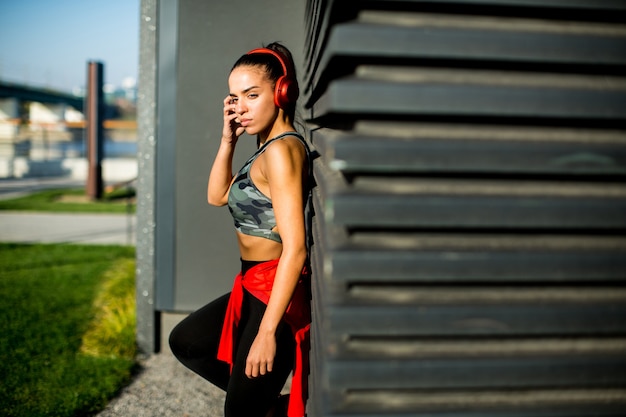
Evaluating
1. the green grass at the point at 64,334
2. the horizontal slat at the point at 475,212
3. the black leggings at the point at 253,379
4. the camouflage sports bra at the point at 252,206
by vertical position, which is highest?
the horizontal slat at the point at 475,212

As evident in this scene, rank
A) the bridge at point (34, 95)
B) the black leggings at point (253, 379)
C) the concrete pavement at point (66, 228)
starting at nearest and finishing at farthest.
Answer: the black leggings at point (253, 379), the concrete pavement at point (66, 228), the bridge at point (34, 95)

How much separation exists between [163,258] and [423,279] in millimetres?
3085

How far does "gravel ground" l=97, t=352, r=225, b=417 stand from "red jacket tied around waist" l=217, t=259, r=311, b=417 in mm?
1287

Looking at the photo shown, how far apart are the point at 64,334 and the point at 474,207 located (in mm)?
4332

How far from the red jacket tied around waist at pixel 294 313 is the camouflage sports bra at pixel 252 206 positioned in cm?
14

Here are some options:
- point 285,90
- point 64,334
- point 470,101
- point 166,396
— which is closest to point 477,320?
point 470,101

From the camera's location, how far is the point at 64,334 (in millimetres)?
4859

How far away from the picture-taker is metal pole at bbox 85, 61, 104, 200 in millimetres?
14398

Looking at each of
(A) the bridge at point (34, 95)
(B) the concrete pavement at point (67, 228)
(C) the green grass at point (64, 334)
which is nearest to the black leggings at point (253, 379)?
(C) the green grass at point (64, 334)

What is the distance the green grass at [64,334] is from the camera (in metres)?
3.60

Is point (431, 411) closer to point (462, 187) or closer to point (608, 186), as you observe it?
point (462, 187)

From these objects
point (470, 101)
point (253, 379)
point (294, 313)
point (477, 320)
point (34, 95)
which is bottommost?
point (253, 379)

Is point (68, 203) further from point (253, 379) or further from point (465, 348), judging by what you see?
point (465, 348)

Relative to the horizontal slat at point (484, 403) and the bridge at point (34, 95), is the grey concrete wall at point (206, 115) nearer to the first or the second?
the horizontal slat at point (484, 403)
